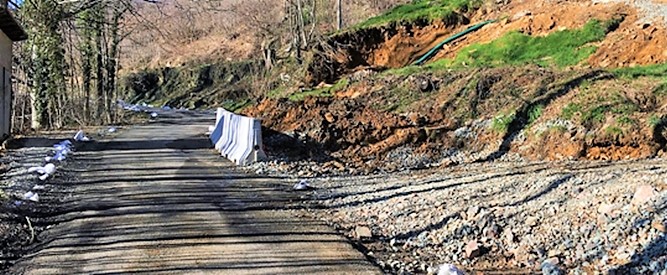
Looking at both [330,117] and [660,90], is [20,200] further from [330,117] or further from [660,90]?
[660,90]

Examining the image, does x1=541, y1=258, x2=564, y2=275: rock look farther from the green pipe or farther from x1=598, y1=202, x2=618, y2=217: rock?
the green pipe

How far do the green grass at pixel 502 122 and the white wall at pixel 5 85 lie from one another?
45.8 ft

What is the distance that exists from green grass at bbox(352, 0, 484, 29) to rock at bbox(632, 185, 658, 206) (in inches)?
752

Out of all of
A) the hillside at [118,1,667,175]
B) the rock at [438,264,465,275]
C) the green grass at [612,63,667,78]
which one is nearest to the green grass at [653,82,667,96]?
the hillside at [118,1,667,175]

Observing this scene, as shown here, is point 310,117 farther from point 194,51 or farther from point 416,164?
point 194,51

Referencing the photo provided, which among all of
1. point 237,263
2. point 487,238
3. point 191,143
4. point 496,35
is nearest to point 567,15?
point 496,35

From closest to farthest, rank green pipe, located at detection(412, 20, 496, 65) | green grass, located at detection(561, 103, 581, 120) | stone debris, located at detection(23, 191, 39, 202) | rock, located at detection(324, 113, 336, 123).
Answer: stone debris, located at detection(23, 191, 39, 202) < green grass, located at detection(561, 103, 581, 120) < rock, located at detection(324, 113, 336, 123) < green pipe, located at detection(412, 20, 496, 65)

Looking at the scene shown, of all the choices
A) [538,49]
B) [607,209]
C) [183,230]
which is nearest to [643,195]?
[607,209]

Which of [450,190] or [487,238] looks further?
[450,190]

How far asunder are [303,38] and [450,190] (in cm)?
2063

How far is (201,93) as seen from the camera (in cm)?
6469

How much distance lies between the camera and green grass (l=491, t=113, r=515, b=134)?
13367 millimetres

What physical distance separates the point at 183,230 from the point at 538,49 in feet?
47.2

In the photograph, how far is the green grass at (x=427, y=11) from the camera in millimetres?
25125
